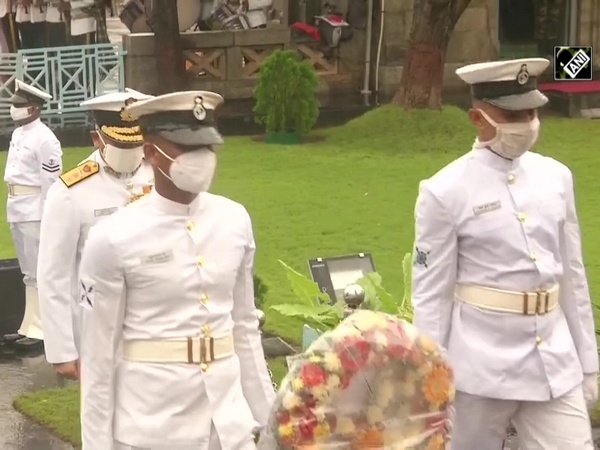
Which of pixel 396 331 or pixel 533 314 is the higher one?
pixel 396 331

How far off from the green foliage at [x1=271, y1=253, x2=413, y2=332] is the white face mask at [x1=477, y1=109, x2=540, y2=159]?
6.95 ft

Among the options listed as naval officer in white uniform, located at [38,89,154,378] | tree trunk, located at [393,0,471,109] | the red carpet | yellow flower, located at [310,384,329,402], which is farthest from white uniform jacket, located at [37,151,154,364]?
the red carpet

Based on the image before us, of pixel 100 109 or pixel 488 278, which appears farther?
pixel 100 109

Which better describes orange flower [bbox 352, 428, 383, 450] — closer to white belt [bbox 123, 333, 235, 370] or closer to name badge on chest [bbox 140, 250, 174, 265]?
white belt [bbox 123, 333, 235, 370]

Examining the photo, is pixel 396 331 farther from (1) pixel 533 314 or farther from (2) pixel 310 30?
(2) pixel 310 30

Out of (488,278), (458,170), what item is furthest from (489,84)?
(488,278)

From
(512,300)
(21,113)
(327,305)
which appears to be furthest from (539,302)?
(21,113)

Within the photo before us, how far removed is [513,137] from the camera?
5.56 metres

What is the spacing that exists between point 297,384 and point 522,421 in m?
1.87

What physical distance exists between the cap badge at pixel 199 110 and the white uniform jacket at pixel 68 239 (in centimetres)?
151

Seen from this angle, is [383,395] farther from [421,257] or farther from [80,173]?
[80,173]

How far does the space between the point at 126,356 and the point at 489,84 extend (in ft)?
5.94

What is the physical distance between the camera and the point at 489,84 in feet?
18.6

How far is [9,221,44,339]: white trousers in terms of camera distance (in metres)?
10.3
